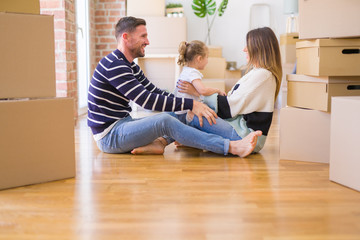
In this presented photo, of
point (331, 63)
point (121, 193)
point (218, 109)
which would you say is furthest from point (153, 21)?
point (121, 193)

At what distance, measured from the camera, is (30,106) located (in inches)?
73.9

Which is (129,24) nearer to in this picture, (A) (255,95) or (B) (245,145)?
(A) (255,95)

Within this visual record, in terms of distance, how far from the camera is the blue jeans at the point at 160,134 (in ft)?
7.88

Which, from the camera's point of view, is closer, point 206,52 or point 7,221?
point 7,221

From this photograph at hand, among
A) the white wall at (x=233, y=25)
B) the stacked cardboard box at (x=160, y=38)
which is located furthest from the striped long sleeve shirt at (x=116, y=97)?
the white wall at (x=233, y=25)

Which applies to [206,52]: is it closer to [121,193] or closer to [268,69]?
[268,69]

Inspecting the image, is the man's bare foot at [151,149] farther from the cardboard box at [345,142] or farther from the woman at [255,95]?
the cardboard box at [345,142]

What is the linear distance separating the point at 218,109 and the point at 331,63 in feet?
2.19

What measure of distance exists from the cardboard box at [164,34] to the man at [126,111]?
2.14 m

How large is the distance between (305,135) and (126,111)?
101 cm

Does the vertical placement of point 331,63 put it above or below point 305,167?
above

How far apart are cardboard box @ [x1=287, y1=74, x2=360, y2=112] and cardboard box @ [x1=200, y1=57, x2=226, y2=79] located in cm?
254

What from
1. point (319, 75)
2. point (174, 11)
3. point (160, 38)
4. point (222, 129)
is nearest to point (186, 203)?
point (222, 129)

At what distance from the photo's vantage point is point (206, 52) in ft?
9.65
